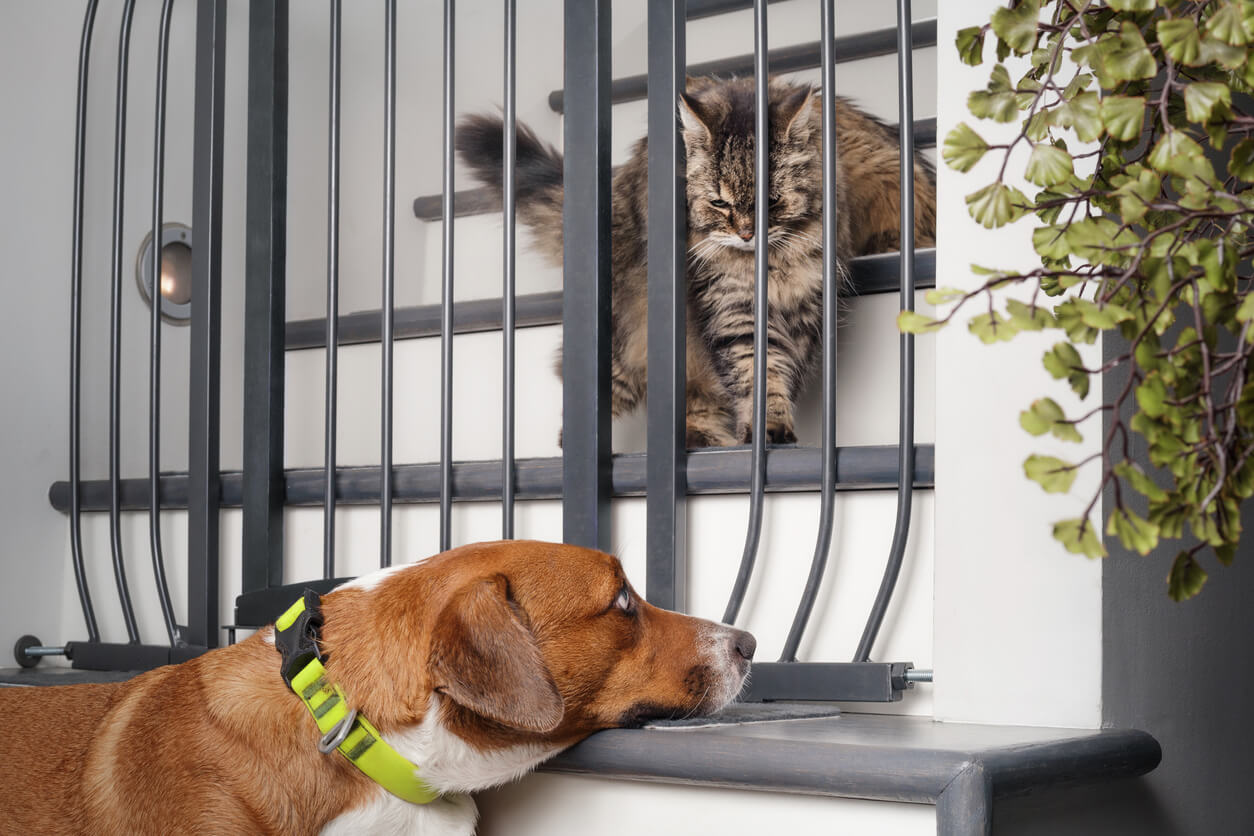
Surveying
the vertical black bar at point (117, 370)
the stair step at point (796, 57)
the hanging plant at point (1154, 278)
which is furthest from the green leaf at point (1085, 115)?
the vertical black bar at point (117, 370)

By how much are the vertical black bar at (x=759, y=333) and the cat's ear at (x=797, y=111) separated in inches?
21.4

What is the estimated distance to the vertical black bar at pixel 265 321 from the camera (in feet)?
7.09

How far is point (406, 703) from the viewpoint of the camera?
1188 millimetres

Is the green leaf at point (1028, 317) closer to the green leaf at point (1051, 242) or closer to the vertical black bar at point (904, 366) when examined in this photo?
the green leaf at point (1051, 242)

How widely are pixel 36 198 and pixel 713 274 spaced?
153cm

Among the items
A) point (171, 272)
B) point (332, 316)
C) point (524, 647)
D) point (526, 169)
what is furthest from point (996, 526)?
point (171, 272)

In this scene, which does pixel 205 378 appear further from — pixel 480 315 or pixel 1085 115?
pixel 1085 115

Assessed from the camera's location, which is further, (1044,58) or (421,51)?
(421,51)

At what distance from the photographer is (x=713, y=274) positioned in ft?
7.27

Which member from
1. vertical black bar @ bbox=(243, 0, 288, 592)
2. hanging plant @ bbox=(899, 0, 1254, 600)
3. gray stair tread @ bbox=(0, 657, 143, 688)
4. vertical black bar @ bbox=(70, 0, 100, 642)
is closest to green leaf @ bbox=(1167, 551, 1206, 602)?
hanging plant @ bbox=(899, 0, 1254, 600)

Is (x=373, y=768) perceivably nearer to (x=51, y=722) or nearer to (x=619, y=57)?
(x=51, y=722)

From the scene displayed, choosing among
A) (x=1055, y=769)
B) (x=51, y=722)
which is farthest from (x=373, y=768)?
(x=1055, y=769)

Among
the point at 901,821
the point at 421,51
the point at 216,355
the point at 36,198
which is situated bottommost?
the point at 901,821

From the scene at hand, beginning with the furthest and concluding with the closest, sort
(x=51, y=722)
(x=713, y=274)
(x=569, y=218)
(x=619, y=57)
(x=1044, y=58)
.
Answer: (x=619, y=57) < (x=713, y=274) < (x=569, y=218) < (x=51, y=722) < (x=1044, y=58)
